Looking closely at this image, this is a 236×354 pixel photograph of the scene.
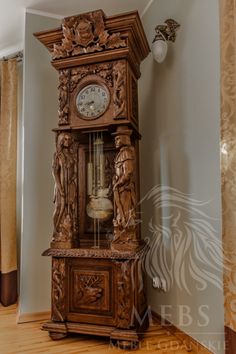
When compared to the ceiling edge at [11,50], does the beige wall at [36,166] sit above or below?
below

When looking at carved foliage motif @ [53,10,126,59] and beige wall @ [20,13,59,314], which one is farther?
beige wall @ [20,13,59,314]

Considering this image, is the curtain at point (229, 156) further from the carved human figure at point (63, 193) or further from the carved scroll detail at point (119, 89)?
the carved human figure at point (63, 193)

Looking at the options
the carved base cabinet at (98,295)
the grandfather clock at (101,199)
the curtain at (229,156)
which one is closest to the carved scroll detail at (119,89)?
the grandfather clock at (101,199)

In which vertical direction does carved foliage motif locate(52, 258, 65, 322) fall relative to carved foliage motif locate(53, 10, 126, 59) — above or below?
below

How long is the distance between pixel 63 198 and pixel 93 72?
2.97 feet

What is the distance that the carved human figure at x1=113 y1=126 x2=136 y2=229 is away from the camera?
1830mm

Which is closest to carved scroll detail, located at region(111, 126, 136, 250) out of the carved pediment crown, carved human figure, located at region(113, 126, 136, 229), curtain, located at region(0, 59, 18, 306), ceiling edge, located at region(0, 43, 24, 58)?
carved human figure, located at region(113, 126, 136, 229)

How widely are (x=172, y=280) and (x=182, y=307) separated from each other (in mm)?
182

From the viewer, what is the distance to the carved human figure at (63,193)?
77.3 inches

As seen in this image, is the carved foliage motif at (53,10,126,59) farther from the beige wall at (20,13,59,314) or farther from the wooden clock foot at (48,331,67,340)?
the wooden clock foot at (48,331,67,340)

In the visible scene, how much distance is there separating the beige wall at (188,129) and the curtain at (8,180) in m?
1.28

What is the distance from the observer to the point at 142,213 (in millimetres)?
2348

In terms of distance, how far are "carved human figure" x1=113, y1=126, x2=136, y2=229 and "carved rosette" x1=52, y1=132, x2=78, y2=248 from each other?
354 millimetres

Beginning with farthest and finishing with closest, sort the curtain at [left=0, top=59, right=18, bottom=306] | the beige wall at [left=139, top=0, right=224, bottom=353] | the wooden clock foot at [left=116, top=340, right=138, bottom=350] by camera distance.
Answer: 1. the curtain at [left=0, top=59, right=18, bottom=306]
2. the wooden clock foot at [left=116, top=340, right=138, bottom=350]
3. the beige wall at [left=139, top=0, right=224, bottom=353]
